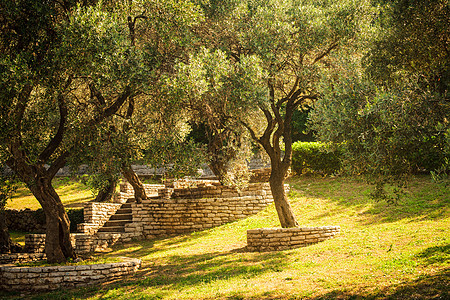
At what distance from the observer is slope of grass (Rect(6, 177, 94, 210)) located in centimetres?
2328

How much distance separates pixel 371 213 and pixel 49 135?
12.3 m

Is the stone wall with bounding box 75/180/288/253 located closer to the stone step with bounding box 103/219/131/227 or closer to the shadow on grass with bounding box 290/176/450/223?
the stone step with bounding box 103/219/131/227

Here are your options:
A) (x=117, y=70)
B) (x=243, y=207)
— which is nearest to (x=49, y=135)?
(x=117, y=70)

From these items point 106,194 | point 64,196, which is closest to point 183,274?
point 106,194

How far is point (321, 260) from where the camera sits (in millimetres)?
10523

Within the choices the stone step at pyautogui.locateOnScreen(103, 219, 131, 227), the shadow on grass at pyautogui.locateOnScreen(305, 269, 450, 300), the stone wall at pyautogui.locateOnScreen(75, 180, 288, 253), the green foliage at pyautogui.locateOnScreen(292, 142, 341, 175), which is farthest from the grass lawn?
the green foliage at pyautogui.locateOnScreen(292, 142, 341, 175)

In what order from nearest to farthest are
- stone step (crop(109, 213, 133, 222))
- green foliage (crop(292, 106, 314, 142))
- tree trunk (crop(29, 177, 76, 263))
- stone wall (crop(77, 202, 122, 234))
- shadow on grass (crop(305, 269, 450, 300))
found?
shadow on grass (crop(305, 269, 450, 300)), tree trunk (crop(29, 177, 76, 263)), stone wall (crop(77, 202, 122, 234)), stone step (crop(109, 213, 133, 222)), green foliage (crop(292, 106, 314, 142))

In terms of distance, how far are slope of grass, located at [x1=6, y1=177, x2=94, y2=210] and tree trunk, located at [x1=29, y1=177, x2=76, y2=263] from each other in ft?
37.2

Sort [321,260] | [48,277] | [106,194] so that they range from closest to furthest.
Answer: [321,260], [48,277], [106,194]

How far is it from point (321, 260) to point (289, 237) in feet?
7.33

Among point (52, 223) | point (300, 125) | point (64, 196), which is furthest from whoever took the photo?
point (300, 125)

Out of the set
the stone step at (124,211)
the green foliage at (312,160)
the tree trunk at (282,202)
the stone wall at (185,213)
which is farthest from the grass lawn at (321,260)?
the green foliage at (312,160)

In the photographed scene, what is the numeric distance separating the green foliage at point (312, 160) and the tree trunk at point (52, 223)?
13.9 meters

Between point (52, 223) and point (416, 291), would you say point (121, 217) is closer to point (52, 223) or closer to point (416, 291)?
point (52, 223)
